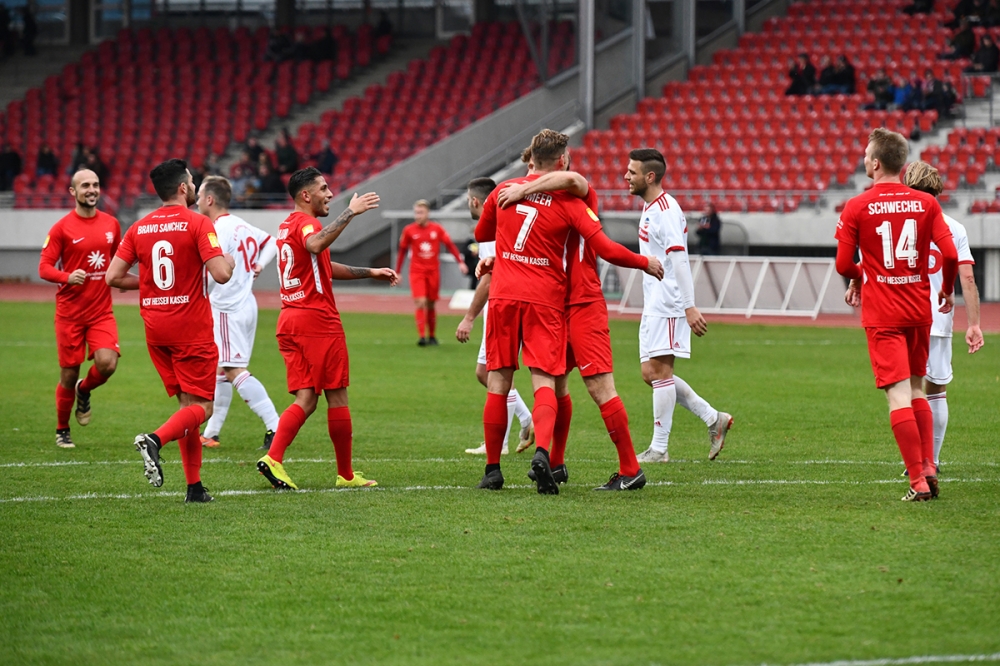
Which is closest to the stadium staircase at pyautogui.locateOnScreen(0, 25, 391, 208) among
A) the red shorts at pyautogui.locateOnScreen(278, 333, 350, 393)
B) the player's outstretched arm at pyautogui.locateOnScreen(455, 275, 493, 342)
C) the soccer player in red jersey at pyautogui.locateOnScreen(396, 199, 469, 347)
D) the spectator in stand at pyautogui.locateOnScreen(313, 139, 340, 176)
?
the spectator in stand at pyautogui.locateOnScreen(313, 139, 340, 176)

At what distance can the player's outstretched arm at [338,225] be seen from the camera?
721cm

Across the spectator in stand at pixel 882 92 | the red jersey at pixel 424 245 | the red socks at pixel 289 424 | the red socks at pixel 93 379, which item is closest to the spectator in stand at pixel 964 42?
the spectator in stand at pixel 882 92

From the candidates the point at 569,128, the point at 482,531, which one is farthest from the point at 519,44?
the point at 482,531

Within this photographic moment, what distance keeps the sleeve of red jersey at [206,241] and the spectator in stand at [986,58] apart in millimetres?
26012

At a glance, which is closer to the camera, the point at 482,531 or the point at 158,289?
the point at 482,531

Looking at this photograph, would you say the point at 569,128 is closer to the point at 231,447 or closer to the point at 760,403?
the point at 760,403

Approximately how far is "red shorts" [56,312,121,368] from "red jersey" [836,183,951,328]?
5780 millimetres

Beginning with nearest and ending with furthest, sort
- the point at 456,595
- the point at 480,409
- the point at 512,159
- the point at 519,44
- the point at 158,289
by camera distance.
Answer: the point at 456,595, the point at 158,289, the point at 480,409, the point at 512,159, the point at 519,44

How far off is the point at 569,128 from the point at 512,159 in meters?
1.76

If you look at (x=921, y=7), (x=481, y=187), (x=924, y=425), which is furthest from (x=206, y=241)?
(x=921, y=7)

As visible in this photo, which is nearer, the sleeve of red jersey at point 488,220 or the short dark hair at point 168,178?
the short dark hair at point 168,178

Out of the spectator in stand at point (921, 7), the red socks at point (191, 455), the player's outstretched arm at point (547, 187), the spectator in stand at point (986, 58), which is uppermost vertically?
the spectator in stand at point (921, 7)

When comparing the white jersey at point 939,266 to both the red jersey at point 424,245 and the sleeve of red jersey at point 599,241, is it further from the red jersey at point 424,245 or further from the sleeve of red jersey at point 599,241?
the red jersey at point 424,245

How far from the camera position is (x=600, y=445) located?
9711 millimetres
